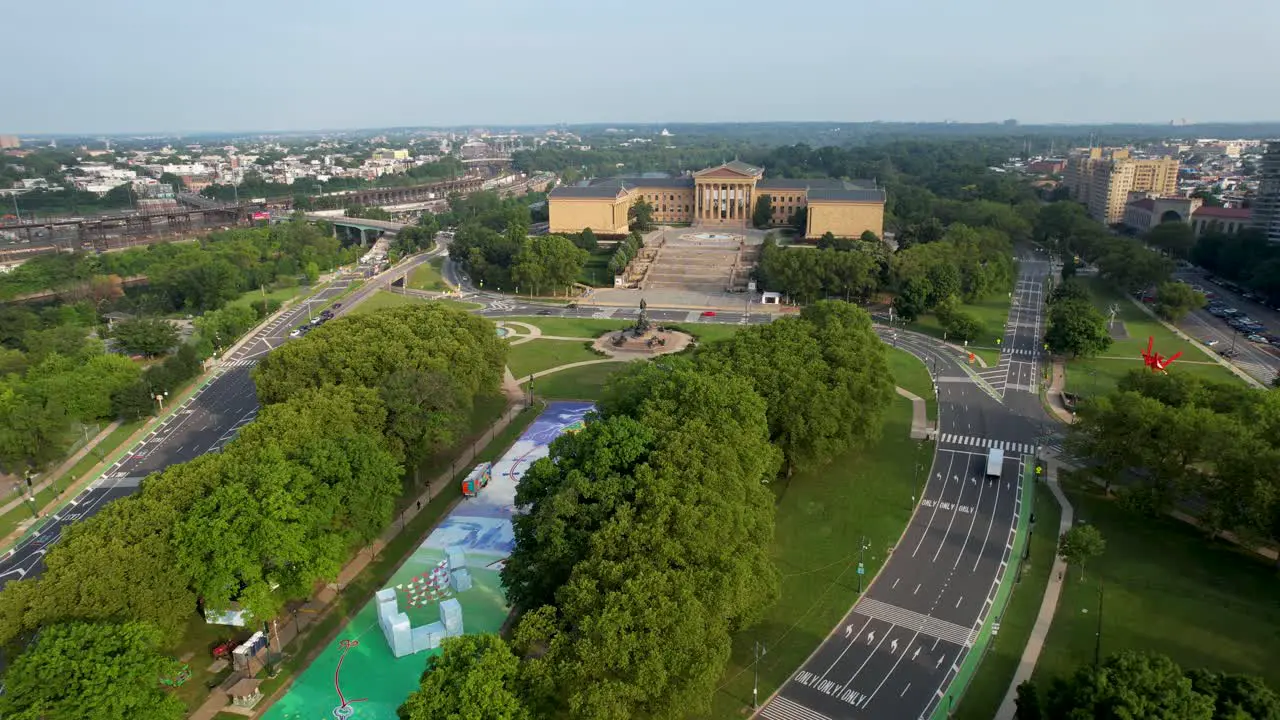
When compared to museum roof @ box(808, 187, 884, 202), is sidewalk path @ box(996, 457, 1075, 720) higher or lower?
lower

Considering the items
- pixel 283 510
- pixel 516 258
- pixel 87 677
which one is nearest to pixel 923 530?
pixel 283 510

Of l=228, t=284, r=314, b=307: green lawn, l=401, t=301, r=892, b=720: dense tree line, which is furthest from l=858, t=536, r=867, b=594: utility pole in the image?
l=228, t=284, r=314, b=307: green lawn

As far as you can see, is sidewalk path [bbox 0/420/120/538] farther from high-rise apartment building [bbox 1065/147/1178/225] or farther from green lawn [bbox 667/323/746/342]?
high-rise apartment building [bbox 1065/147/1178/225]

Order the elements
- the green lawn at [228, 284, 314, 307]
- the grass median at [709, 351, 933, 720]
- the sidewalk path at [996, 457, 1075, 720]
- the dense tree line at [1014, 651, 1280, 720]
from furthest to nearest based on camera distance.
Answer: the green lawn at [228, 284, 314, 307] → the grass median at [709, 351, 933, 720] → the sidewalk path at [996, 457, 1075, 720] → the dense tree line at [1014, 651, 1280, 720]

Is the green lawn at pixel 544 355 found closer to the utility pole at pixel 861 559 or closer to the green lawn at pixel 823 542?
the green lawn at pixel 823 542

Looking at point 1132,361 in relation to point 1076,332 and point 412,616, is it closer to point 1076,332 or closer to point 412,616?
point 1076,332

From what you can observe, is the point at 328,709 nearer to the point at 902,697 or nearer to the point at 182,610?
the point at 182,610

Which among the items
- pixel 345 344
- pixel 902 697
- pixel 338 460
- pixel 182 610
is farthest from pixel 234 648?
→ pixel 902 697
